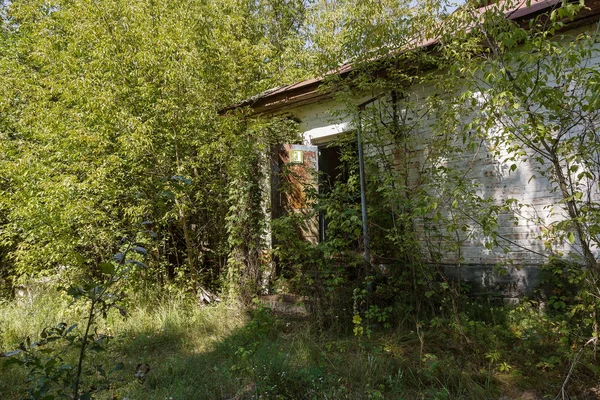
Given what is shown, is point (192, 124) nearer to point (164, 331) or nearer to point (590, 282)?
point (164, 331)

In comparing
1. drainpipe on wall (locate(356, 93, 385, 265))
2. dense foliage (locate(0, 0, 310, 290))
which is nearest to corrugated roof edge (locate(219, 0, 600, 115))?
dense foliage (locate(0, 0, 310, 290))

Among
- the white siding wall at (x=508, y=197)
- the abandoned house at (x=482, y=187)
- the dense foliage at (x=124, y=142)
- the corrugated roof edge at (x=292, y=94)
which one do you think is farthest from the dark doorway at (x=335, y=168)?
the dense foliage at (x=124, y=142)

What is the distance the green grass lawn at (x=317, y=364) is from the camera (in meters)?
3.15

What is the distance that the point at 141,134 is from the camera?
5.75 meters

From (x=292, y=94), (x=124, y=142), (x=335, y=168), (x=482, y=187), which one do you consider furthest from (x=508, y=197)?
(x=124, y=142)

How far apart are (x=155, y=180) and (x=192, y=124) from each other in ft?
3.78

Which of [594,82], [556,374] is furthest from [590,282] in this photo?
[594,82]

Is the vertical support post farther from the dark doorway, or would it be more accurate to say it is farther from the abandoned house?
the dark doorway

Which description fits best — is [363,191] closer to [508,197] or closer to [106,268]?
[508,197]

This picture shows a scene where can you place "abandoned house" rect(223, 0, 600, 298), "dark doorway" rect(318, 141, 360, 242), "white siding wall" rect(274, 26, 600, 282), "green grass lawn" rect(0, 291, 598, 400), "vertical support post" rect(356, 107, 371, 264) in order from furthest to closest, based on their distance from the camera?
"dark doorway" rect(318, 141, 360, 242)
"vertical support post" rect(356, 107, 371, 264)
"white siding wall" rect(274, 26, 600, 282)
"abandoned house" rect(223, 0, 600, 298)
"green grass lawn" rect(0, 291, 598, 400)

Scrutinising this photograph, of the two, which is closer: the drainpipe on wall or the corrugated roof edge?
the drainpipe on wall

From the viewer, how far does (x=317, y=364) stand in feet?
12.0

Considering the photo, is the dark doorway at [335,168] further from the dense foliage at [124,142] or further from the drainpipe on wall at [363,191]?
the dense foliage at [124,142]

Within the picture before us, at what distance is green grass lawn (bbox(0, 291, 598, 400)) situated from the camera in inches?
124
